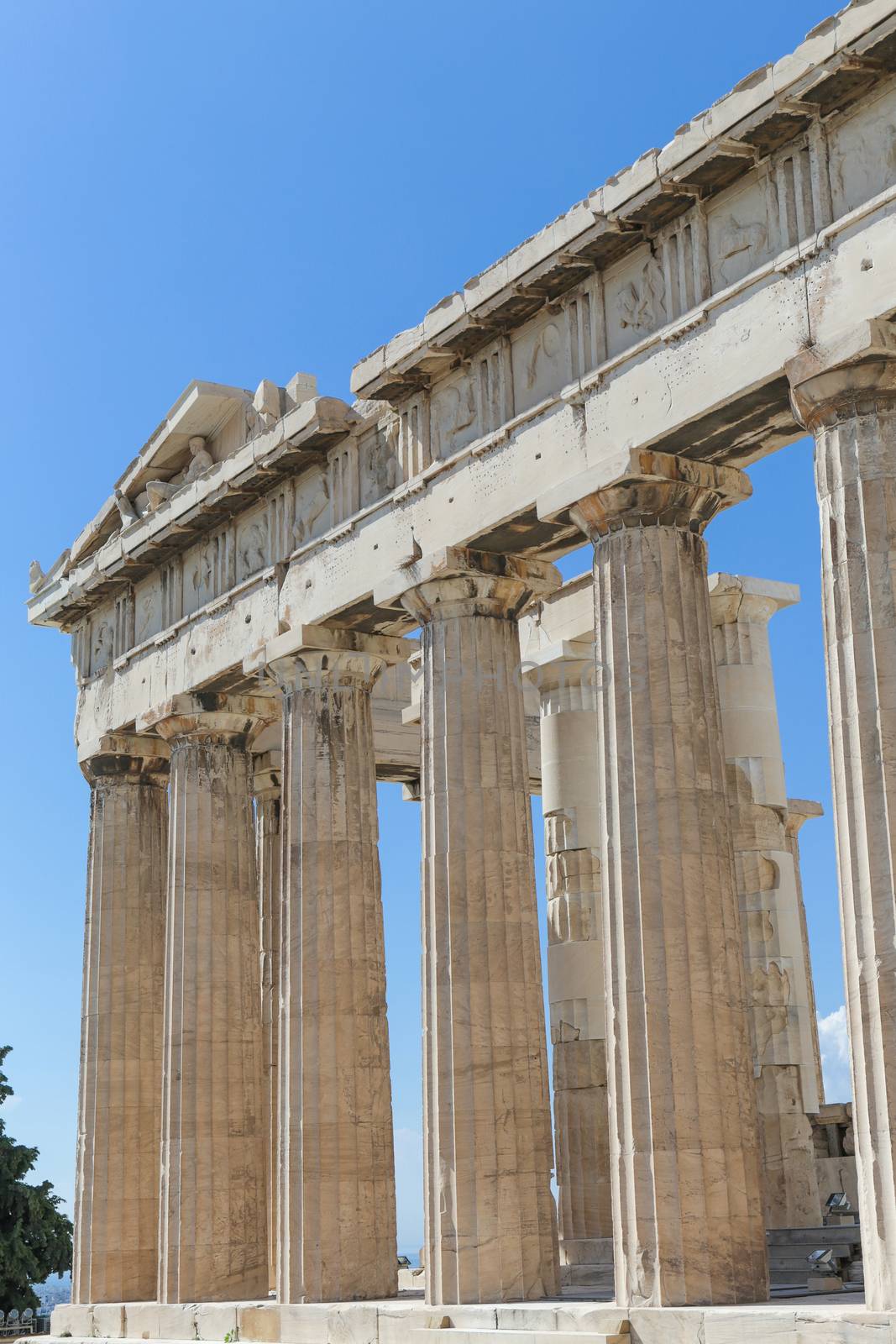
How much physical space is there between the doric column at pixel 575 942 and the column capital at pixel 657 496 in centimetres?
842

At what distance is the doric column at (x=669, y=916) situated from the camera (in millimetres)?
22953

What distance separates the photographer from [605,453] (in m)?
25.7

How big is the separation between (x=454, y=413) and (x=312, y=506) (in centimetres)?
459

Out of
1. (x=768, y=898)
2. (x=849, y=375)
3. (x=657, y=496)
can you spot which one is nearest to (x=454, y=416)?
(x=657, y=496)

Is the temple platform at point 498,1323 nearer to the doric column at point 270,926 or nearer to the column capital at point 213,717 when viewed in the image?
the doric column at point 270,926

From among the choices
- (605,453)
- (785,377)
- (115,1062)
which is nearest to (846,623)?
(785,377)

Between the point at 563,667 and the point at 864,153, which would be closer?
the point at 864,153

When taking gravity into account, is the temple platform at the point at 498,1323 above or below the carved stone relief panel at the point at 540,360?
below

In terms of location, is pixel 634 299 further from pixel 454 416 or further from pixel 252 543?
pixel 252 543

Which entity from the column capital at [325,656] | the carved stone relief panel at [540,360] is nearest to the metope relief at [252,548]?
the column capital at [325,656]

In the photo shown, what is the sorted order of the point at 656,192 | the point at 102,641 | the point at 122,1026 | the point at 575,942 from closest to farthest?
the point at 656,192
the point at 575,942
the point at 122,1026
the point at 102,641

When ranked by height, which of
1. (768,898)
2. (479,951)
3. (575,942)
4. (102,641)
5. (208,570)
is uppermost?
(208,570)

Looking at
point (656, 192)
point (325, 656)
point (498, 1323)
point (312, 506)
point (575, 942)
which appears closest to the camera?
point (656, 192)

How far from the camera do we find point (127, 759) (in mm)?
38875
